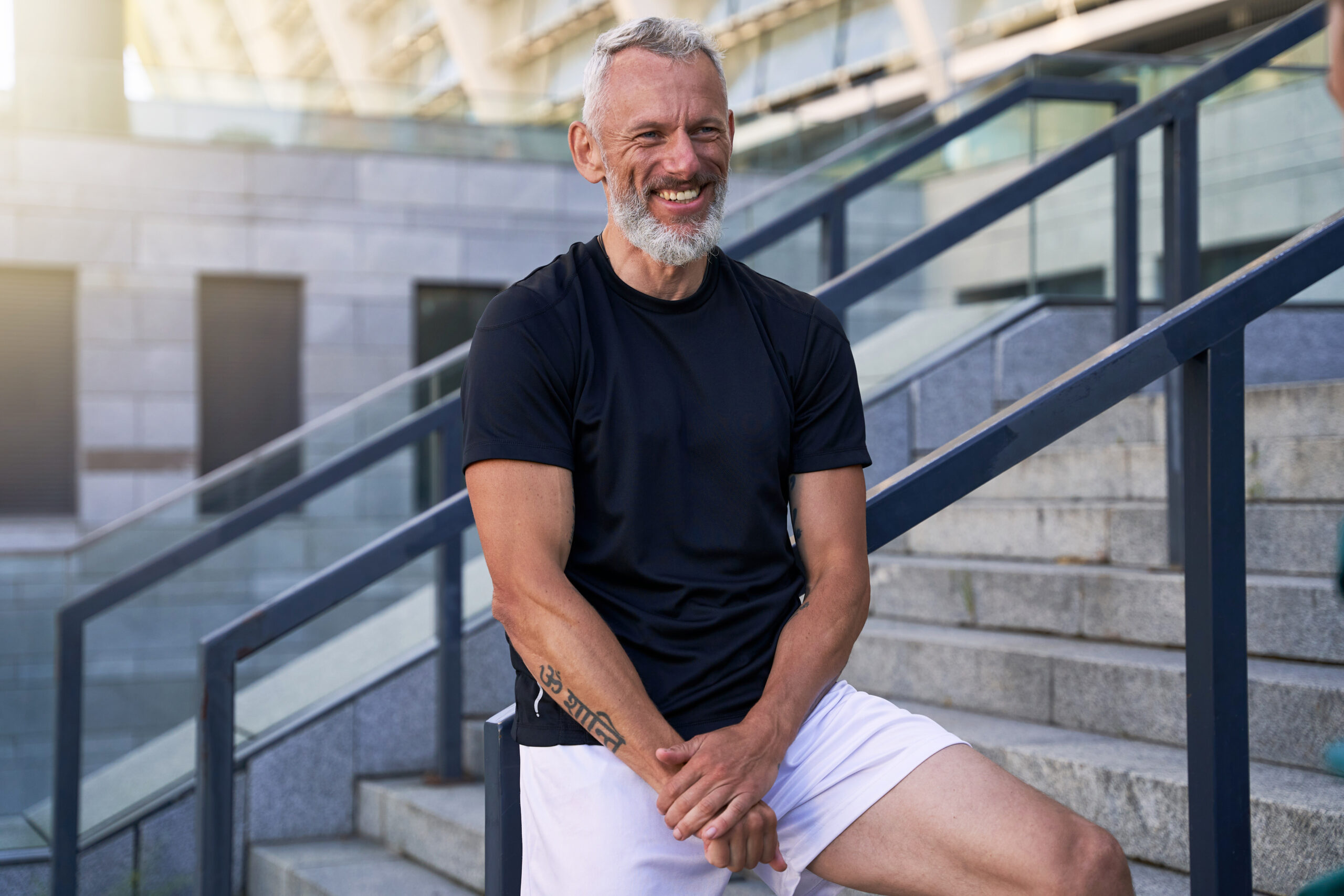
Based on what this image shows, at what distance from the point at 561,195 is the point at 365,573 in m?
9.21

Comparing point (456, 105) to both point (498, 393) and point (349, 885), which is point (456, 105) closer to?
point (349, 885)

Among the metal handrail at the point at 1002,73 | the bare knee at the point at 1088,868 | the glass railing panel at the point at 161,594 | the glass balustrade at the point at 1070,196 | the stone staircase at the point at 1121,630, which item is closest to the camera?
the bare knee at the point at 1088,868

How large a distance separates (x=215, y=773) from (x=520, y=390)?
1.57 meters

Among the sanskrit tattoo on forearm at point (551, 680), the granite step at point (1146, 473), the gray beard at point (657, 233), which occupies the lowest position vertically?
the sanskrit tattoo on forearm at point (551, 680)

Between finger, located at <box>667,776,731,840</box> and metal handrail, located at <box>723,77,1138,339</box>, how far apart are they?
2.65 metres

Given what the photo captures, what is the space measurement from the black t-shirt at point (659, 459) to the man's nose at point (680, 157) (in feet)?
0.66

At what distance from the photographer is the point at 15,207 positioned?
1052cm

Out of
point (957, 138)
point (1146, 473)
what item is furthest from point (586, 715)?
point (957, 138)

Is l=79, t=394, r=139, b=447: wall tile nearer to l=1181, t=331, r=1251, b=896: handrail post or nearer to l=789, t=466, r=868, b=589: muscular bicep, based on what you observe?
l=789, t=466, r=868, b=589: muscular bicep

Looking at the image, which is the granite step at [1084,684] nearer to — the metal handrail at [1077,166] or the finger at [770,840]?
the metal handrail at [1077,166]

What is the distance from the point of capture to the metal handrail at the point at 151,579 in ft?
13.1

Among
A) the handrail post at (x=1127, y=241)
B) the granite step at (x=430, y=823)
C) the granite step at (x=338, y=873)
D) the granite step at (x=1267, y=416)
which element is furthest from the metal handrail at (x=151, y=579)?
the handrail post at (x=1127, y=241)

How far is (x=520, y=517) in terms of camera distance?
1935 millimetres

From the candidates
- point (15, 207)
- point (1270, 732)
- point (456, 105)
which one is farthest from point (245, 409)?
point (1270, 732)
